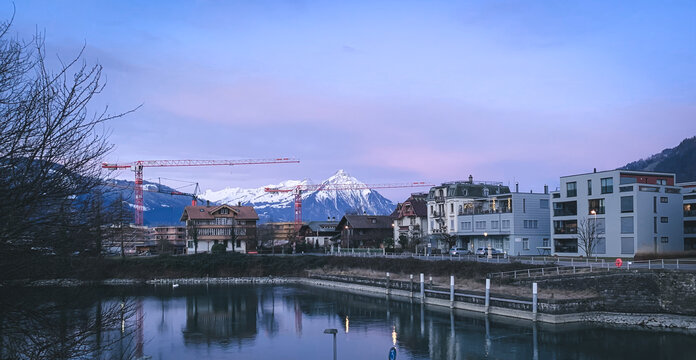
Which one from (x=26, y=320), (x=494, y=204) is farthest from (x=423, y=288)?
(x=26, y=320)

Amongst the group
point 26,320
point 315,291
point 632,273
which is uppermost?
point 26,320

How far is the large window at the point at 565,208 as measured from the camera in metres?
63.5

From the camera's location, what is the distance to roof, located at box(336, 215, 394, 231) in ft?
327

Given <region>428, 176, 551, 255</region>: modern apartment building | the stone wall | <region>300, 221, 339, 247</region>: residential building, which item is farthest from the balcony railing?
<region>300, 221, 339, 247</region>: residential building

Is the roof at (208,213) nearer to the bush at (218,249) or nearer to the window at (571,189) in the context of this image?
the bush at (218,249)

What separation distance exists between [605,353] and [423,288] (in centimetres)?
2234

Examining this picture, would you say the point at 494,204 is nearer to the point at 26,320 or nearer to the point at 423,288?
the point at 423,288

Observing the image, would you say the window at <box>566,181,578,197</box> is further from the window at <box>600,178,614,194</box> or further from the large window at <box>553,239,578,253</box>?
the large window at <box>553,239,578,253</box>

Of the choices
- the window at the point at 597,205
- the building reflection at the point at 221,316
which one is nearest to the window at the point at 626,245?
the window at the point at 597,205

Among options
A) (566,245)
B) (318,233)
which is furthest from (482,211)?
(318,233)

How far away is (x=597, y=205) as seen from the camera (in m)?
60.2

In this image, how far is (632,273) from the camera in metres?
40.1

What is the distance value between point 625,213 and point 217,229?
64714 mm

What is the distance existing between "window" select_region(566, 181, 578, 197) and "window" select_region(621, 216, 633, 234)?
7334 mm
